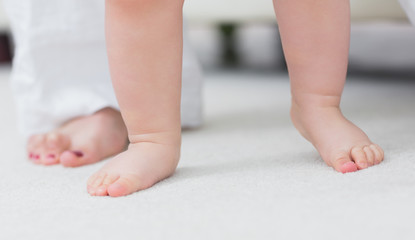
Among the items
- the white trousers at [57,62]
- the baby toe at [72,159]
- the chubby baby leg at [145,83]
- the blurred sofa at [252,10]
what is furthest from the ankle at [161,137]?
the blurred sofa at [252,10]

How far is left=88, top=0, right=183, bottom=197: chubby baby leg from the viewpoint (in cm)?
72

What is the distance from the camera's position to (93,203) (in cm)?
68

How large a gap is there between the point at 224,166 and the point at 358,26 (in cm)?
171

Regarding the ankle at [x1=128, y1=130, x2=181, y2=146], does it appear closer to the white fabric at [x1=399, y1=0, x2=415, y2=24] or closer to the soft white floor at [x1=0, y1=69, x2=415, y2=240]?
the soft white floor at [x1=0, y1=69, x2=415, y2=240]

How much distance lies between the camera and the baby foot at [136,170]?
0.71 m

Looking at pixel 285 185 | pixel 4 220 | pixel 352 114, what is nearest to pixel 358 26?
pixel 352 114

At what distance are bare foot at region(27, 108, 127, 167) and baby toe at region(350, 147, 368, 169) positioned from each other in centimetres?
41

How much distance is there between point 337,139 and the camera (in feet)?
2.55

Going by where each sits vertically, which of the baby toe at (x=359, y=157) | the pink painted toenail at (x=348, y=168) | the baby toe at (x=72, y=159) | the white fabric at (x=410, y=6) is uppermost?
the white fabric at (x=410, y=6)

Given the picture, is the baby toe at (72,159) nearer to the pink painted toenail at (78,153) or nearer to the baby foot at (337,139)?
the pink painted toenail at (78,153)

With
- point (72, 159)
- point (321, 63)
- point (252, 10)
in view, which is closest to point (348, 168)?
point (321, 63)

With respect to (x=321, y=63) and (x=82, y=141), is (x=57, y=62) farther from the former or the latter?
(x=321, y=63)

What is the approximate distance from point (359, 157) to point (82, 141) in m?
0.45

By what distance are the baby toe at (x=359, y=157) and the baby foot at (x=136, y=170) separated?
23 cm
